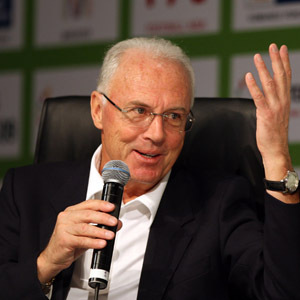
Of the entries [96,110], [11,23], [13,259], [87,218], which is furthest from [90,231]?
[11,23]

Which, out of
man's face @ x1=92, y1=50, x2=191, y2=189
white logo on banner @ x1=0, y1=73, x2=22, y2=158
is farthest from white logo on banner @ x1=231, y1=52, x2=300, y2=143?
white logo on banner @ x1=0, y1=73, x2=22, y2=158

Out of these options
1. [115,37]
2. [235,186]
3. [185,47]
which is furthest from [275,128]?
[115,37]

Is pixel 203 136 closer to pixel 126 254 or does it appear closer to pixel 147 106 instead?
pixel 147 106

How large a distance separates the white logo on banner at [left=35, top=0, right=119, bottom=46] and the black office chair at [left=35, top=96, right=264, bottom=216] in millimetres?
1288

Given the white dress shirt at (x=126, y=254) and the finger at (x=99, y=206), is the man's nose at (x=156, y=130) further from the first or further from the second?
the finger at (x=99, y=206)

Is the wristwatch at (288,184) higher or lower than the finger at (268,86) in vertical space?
lower

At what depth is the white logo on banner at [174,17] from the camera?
336cm

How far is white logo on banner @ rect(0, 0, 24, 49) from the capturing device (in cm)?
387

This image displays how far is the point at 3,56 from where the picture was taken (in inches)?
153

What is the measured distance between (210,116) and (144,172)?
0.43m

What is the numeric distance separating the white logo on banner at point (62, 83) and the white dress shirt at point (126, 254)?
1.58 meters

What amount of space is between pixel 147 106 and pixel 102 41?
1709 millimetres

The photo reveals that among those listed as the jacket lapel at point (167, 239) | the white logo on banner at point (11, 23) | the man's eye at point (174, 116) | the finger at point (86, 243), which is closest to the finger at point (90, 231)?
the finger at point (86, 243)

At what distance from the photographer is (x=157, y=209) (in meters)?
2.10
